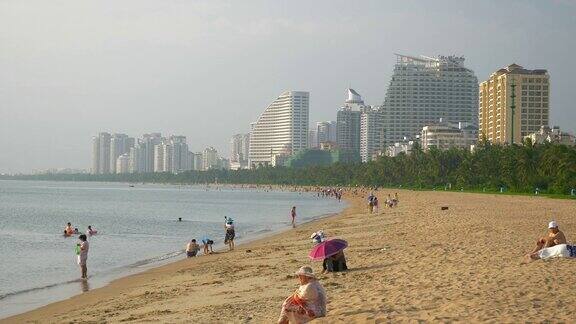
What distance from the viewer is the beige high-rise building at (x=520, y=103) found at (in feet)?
464

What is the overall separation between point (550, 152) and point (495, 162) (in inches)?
781

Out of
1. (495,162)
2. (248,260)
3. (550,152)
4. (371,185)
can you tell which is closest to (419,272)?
(248,260)

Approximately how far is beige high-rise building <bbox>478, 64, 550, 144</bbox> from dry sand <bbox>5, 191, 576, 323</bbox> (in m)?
125

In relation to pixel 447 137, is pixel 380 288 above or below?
below

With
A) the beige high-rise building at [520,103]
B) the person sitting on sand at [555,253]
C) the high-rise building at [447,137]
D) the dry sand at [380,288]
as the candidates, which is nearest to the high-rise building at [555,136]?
the beige high-rise building at [520,103]

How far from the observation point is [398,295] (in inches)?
433

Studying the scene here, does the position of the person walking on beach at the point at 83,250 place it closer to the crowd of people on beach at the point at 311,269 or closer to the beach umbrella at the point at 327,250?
the crowd of people on beach at the point at 311,269

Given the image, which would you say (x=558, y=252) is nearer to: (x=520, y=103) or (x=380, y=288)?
(x=380, y=288)

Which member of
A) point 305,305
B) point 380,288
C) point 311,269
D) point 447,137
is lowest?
point 380,288

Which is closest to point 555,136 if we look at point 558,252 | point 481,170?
point 481,170

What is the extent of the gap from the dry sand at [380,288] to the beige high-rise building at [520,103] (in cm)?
12535

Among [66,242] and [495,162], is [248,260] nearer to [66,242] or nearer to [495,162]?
[66,242]

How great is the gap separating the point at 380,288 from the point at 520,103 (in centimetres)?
14019

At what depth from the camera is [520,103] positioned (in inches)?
5659
